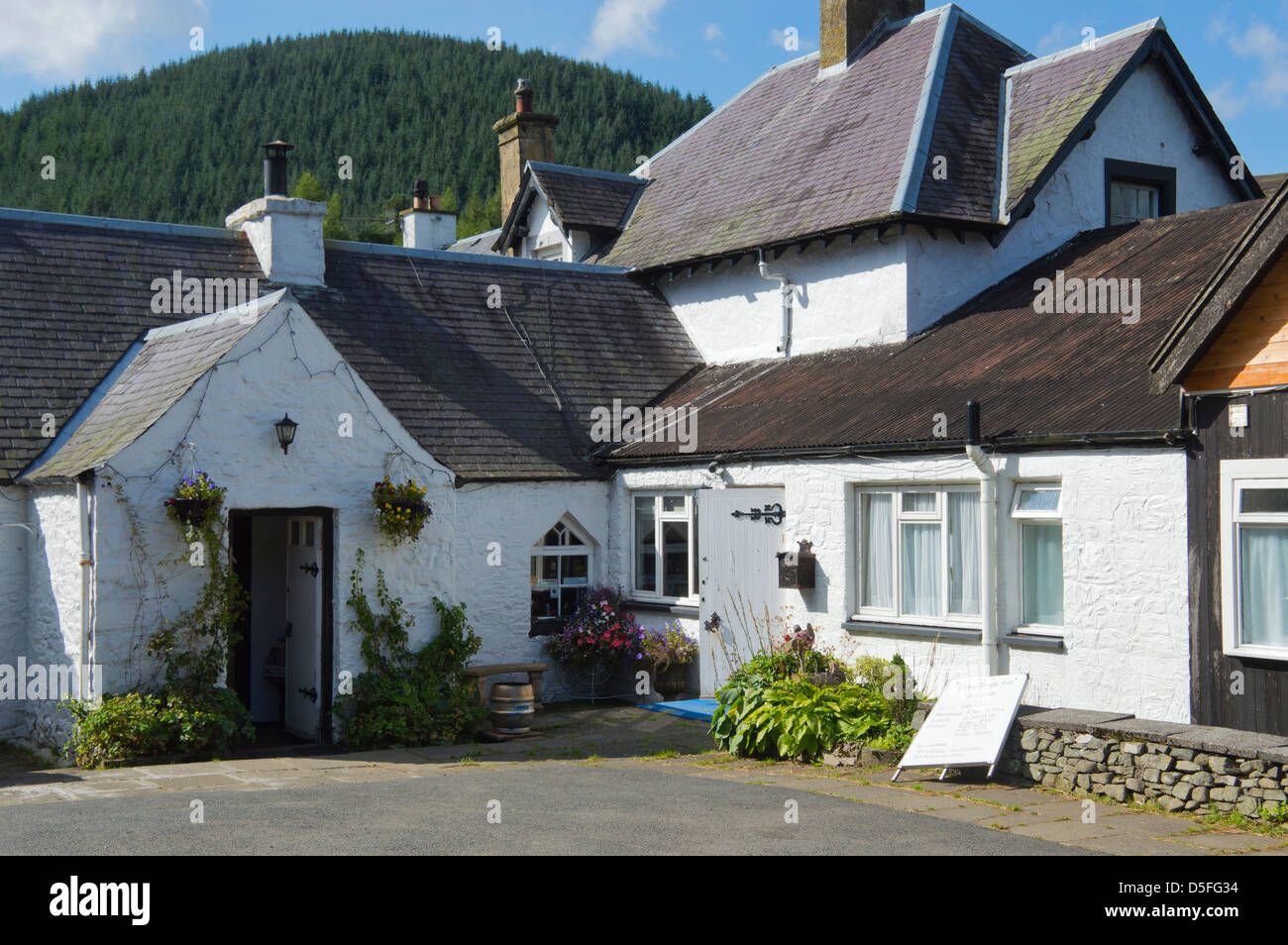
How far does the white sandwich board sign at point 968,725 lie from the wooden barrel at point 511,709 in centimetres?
454

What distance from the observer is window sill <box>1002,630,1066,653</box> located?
11.9 m

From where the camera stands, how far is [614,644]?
1642 cm

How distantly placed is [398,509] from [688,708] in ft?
13.9

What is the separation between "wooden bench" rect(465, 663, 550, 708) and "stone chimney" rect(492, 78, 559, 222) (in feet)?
44.8

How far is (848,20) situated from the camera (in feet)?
71.3

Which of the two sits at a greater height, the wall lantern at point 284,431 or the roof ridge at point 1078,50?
the roof ridge at point 1078,50

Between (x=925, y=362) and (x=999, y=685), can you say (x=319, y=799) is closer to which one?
(x=999, y=685)

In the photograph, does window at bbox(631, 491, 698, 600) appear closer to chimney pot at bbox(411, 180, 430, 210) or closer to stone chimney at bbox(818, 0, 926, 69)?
stone chimney at bbox(818, 0, 926, 69)

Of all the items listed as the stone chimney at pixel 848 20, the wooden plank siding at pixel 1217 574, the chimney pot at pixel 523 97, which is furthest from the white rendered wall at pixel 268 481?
the chimney pot at pixel 523 97

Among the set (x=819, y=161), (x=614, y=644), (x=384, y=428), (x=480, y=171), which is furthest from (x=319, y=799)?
(x=480, y=171)

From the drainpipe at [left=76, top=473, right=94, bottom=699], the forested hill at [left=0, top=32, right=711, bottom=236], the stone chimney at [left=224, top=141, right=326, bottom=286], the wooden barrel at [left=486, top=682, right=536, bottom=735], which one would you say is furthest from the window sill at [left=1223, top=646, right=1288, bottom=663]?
the forested hill at [left=0, top=32, right=711, bottom=236]

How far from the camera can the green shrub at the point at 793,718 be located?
39.8ft

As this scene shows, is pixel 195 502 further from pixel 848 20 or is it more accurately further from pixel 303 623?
pixel 848 20

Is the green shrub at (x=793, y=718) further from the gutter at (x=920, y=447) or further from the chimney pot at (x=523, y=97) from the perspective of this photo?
the chimney pot at (x=523, y=97)
